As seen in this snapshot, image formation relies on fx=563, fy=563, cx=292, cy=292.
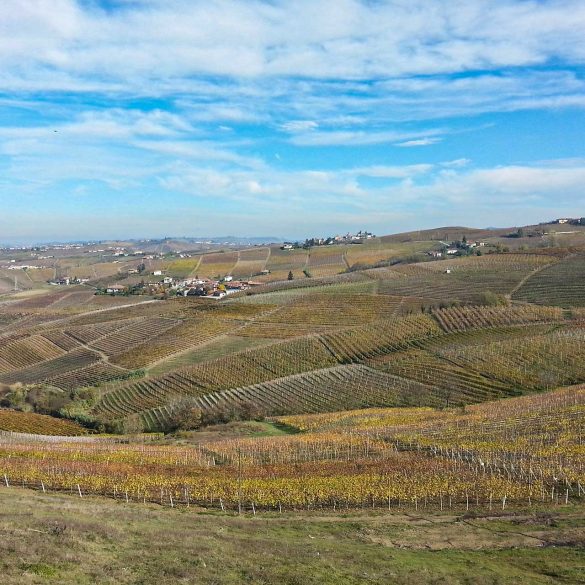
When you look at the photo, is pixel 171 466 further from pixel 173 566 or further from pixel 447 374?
pixel 447 374

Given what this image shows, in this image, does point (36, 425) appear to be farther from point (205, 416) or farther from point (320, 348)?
point (320, 348)

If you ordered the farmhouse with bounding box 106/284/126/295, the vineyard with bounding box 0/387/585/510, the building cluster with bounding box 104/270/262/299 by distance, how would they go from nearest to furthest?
the vineyard with bounding box 0/387/585/510
the building cluster with bounding box 104/270/262/299
the farmhouse with bounding box 106/284/126/295

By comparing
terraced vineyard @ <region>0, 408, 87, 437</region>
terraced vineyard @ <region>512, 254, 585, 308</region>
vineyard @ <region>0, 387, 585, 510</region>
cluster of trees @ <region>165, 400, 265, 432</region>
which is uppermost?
terraced vineyard @ <region>512, 254, 585, 308</region>

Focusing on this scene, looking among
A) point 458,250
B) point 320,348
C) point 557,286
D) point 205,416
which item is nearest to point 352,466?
point 205,416

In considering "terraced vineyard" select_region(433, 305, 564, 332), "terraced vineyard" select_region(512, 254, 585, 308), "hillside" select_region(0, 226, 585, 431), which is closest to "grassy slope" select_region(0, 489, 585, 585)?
"hillside" select_region(0, 226, 585, 431)

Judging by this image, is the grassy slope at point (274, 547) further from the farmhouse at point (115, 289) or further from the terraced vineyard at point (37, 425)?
the farmhouse at point (115, 289)

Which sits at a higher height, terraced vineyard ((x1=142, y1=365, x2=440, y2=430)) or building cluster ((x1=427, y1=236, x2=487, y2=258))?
building cluster ((x1=427, y1=236, x2=487, y2=258))

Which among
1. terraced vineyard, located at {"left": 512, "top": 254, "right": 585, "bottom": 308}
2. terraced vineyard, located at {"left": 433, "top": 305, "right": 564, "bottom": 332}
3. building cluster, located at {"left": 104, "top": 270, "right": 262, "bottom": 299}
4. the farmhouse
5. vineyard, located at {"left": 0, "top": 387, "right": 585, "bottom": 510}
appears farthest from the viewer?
the farmhouse

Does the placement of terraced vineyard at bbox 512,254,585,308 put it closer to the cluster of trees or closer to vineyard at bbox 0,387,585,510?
vineyard at bbox 0,387,585,510

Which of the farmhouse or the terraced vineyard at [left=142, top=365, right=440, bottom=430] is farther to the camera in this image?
the farmhouse
